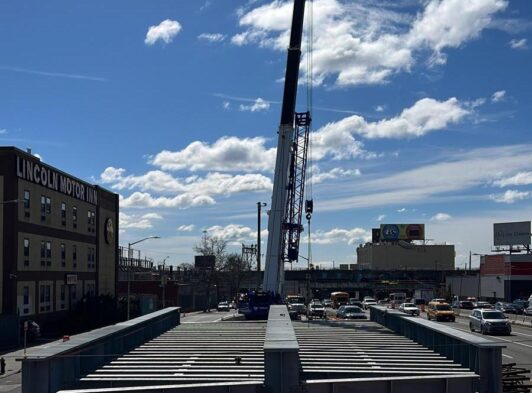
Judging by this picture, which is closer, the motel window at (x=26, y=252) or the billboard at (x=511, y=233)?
the motel window at (x=26, y=252)

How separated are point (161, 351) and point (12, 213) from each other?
1375 inches

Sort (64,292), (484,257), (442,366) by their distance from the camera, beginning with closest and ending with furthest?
1. (442,366)
2. (64,292)
3. (484,257)

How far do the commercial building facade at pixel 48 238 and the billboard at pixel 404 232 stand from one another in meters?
119

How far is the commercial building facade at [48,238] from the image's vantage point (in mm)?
49875

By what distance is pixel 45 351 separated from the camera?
1328cm

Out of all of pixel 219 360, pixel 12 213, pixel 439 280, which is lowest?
pixel 439 280

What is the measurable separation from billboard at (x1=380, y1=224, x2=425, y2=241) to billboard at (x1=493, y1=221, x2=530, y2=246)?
55.3m

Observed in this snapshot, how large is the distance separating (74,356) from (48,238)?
152 feet

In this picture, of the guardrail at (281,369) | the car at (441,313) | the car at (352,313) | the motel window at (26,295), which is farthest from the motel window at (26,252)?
the guardrail at (281,369)

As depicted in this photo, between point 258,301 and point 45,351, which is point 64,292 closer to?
point 258,301

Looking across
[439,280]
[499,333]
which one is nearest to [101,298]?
[499,333]

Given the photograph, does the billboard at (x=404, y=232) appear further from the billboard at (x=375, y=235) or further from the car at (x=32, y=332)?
the car at (x=32, y=332)

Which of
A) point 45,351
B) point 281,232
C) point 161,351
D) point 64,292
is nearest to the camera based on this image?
point 45,351

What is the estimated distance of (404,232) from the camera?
187 m
